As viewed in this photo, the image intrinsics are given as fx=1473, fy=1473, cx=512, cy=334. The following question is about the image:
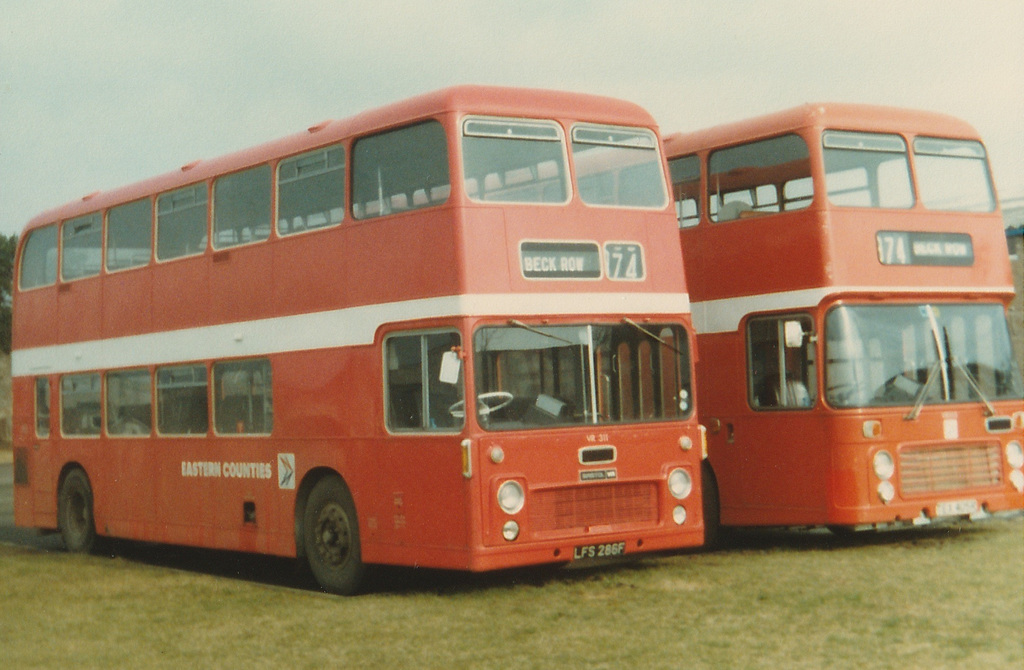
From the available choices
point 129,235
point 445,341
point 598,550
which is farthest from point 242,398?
point 598,550

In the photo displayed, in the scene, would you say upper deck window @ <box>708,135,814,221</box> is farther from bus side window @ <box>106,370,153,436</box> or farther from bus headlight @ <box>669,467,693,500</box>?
bus side window @ <box>106,370,153,436</box>

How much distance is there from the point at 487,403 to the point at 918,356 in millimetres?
4849

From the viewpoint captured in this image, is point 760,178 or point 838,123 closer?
point 838,123

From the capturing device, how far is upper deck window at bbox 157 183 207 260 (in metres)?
14.7

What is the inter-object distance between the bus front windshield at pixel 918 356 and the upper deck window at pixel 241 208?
536 cm

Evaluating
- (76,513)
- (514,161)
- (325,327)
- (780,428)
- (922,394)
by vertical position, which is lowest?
(76,513)

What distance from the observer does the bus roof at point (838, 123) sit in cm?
1413

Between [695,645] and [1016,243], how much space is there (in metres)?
19.4

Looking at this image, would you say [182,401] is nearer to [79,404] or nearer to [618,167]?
[79,404]

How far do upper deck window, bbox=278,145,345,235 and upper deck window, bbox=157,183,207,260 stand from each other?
1.59m

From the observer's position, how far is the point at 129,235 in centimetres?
1605

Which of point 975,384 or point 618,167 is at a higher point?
point 618,167

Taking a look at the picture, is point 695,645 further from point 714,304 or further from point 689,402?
point 714,304

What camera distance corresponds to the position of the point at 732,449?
14.8 metres
